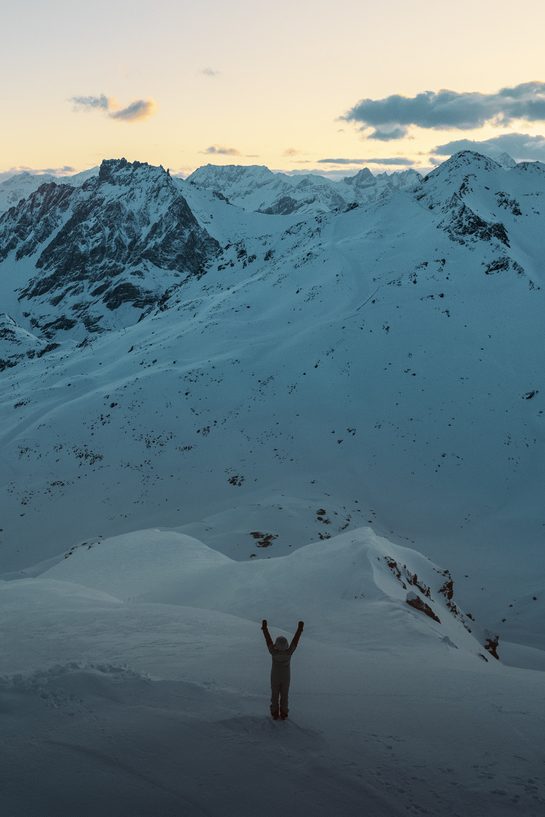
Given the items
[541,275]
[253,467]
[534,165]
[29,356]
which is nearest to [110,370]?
[253,467]

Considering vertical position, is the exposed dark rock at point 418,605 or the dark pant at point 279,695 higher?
the dark pant at point 279,695

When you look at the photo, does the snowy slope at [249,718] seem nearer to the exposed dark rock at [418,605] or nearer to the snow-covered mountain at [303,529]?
the snow-covered mountain at [303,529]

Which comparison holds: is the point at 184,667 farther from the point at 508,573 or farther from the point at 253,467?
the point at 253,467

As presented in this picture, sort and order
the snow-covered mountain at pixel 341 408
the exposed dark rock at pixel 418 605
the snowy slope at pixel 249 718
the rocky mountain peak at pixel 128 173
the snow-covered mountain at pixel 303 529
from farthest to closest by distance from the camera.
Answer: the rocky mountain peak at pixel 128 173
the snow-covered mountain at pixel 341 408
the exposed dark rock at pixel 418 605
the snow-covered mountain at pixel 303 529
the snowy slope at pixel 249 718

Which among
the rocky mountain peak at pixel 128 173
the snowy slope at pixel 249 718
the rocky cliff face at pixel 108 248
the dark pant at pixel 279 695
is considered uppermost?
the rocky mountain peak at pixel 128 173

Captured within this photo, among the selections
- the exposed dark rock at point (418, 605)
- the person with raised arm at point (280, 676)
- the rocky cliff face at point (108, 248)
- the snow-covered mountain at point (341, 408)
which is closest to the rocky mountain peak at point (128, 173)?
the rocky cliff face at point (108, 248)

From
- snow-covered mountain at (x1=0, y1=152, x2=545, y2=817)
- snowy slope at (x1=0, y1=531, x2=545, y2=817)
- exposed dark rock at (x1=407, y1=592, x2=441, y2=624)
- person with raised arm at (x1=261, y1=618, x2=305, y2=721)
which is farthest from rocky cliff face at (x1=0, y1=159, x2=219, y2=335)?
person with raised arm at (x1=261, y1=618, x2=305, y2=721)

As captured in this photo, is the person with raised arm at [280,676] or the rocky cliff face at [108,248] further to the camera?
the rocky cliff face at [108,248]
